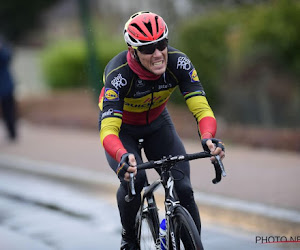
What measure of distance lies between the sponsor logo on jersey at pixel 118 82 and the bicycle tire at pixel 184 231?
3.05 feet

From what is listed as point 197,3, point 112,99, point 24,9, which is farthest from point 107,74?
point 24,9

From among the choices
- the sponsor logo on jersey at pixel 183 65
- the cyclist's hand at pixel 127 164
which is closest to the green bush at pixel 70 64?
the sponsor logo on jersey at pixel 183 65

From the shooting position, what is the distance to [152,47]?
15.9ft

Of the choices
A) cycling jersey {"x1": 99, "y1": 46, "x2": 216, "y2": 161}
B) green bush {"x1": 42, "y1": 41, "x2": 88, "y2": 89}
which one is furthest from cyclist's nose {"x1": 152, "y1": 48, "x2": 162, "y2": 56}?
green bush {"x1": 42, "y1": 41, "x2": 88, "y2": 89}

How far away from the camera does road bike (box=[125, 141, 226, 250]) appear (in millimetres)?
4500

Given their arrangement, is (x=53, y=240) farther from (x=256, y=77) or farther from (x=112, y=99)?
(x=256, y=77)

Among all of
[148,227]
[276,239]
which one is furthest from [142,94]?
[276,239]

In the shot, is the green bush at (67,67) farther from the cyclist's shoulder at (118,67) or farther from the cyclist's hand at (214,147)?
the cyclist's hand at (214,147)

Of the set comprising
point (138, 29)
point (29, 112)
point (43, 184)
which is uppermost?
point (29, 112)

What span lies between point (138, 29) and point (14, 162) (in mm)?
7444

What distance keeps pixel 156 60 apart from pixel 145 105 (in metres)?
0.46

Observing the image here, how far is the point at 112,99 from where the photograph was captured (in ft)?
16.2

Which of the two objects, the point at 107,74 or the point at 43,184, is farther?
the point at 43,184

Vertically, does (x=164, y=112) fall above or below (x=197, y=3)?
below
